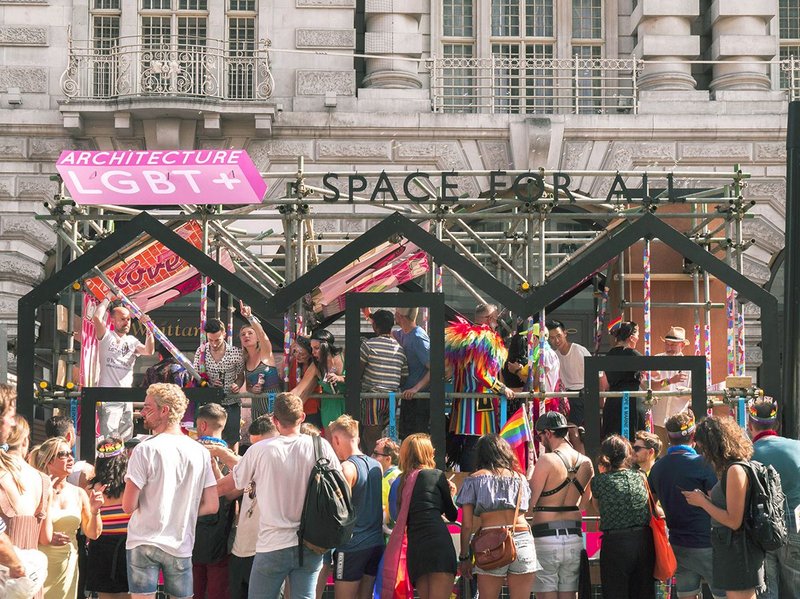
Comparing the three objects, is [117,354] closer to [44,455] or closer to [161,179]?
[161,179]

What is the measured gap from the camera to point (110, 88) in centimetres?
2130

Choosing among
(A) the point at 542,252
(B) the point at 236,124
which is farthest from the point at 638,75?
(A) the point at 542,252

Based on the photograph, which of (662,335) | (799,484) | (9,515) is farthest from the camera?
(662,335)

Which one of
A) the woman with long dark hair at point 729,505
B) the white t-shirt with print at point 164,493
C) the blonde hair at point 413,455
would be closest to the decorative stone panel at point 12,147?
the blonde hair at point 413,455

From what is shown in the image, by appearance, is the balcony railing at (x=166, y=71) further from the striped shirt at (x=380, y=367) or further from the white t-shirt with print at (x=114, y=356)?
the striped shirt at (x=380, y=367)

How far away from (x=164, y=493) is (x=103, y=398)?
3.35m

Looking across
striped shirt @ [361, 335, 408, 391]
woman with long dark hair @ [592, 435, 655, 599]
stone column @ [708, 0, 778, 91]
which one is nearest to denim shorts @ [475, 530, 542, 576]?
woman with long dark hair @ [592, 435, 655, 599]

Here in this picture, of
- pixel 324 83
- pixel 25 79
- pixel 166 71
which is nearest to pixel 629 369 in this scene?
pixel 324 83

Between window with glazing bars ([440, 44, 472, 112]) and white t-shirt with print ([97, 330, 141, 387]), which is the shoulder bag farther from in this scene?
window with glazing bars ([440, 44, 472, 112])

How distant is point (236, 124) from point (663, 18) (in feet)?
24.0

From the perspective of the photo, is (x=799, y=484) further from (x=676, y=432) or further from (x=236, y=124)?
(x=236, y=124)

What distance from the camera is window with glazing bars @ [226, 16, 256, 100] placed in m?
21.5

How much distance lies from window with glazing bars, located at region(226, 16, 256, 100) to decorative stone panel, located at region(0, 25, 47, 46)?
3.06 m

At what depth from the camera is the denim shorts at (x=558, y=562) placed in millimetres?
9523
